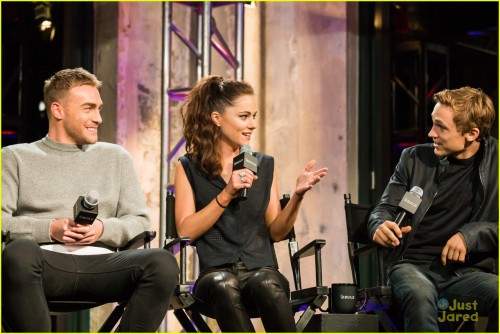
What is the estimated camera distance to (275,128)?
19.3 ft

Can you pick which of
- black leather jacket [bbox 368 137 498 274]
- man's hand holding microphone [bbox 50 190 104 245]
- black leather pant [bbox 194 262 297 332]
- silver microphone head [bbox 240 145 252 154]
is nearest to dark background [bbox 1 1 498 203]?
black leather jacket [bbox 368 137 498 274]

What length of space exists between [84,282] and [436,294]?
4.60ft

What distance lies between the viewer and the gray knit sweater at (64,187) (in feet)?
12.1

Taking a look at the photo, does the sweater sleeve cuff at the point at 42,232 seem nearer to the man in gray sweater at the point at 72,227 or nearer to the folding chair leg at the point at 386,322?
the man in gray sweater at the point at 72,227

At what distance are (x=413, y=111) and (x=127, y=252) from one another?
138 inches

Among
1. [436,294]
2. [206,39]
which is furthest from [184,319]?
[206,39]

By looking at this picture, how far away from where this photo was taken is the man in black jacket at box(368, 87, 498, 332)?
3.75m

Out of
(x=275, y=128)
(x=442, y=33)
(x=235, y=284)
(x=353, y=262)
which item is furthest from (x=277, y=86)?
(x=235, y=284)

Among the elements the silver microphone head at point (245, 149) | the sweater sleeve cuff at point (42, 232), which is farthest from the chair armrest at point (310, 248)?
the sweater sleeve cuff at point (42, 232)

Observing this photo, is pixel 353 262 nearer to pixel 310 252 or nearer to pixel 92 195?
pixel 310 252

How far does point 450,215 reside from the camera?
13.0 ft

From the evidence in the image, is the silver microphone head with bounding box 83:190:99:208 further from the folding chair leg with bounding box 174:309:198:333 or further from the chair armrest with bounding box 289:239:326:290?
the chair armrest with bounding box 289:239:326:290

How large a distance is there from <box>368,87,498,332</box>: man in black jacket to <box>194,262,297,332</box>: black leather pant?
1.75 feet

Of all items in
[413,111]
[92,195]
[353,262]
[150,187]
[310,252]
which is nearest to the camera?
[92,195]
